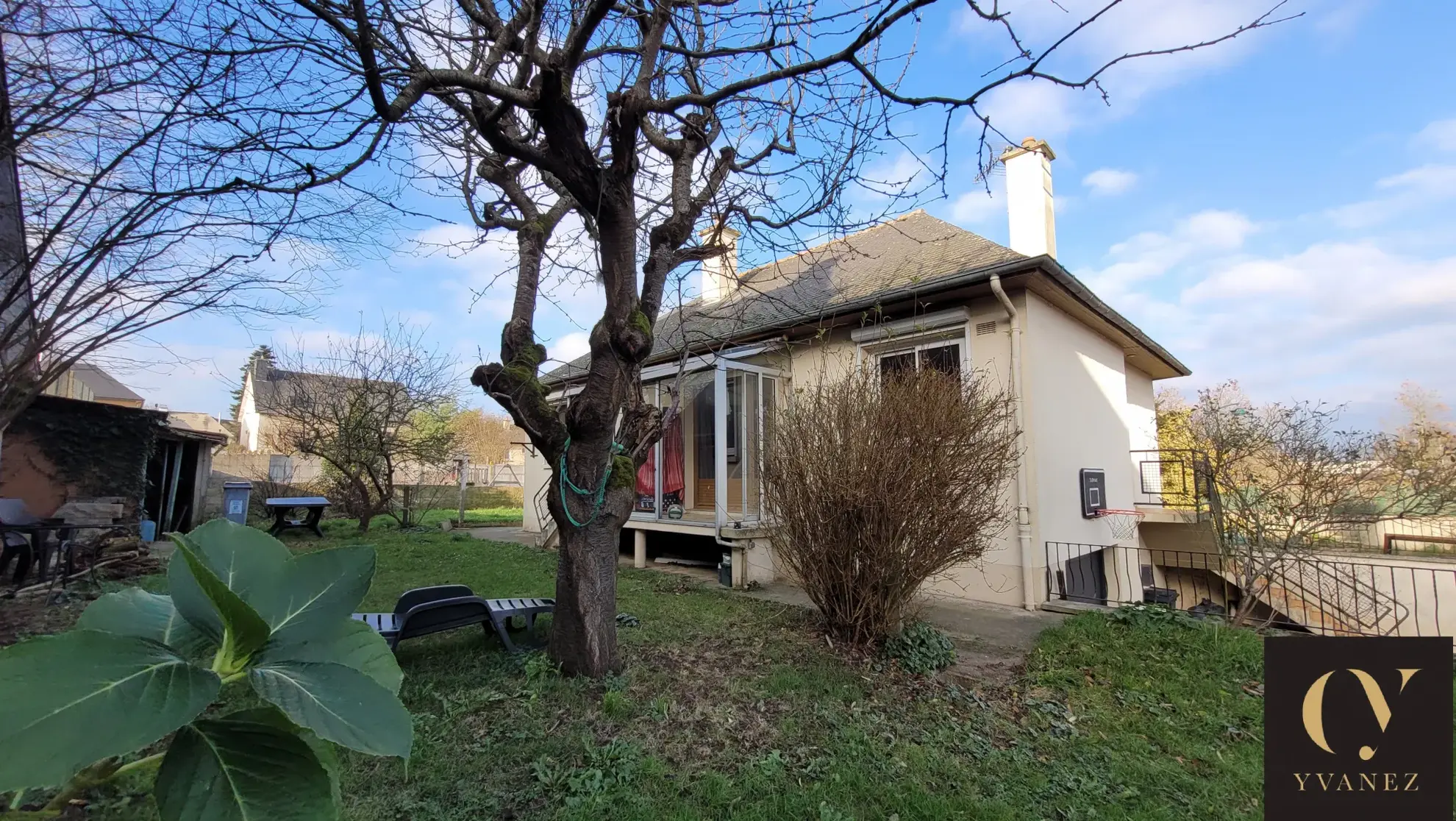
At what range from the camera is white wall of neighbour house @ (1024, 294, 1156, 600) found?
7.55 meters

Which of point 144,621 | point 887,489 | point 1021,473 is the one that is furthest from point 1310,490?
point 144,621

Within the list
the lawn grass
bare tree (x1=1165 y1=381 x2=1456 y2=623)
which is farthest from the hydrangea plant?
bare tree (x1=1165 y1=381 x2=1456 y2=623)

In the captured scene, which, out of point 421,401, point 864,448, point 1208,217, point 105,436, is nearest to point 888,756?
point 864,448

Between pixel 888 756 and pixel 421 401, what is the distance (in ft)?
54.0

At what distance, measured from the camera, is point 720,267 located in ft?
31.7

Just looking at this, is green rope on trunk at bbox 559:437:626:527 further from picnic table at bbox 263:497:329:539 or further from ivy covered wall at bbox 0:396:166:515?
ivy covered wall at bbox 0:396:166:515

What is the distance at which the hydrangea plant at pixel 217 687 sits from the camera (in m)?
0.43

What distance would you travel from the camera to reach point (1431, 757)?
4.75 feet

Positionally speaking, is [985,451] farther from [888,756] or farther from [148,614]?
[148,614]

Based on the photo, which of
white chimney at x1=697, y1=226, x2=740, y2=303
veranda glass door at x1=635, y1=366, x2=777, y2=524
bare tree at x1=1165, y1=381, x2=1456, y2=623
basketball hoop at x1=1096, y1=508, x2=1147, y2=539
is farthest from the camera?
basketball hoop at x1=1096, y1=508, x2=1147, y2=539

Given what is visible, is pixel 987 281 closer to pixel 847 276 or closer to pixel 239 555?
pixel 847 276

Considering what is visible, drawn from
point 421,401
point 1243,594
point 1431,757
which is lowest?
point 1243,594

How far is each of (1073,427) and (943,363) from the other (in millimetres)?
2257

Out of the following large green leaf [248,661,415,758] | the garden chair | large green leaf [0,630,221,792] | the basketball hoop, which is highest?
large green leaf [0,630,221,792]
